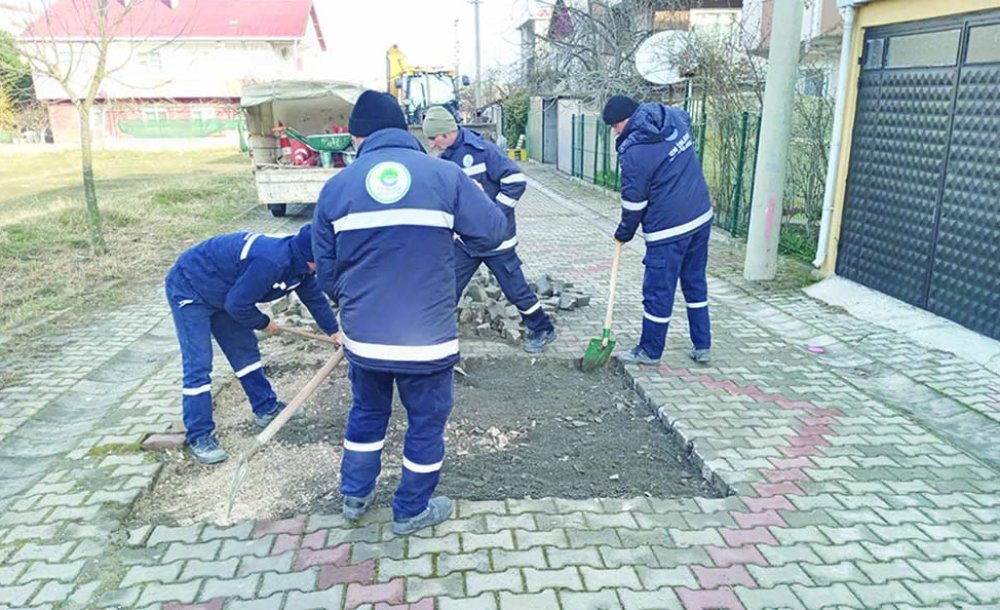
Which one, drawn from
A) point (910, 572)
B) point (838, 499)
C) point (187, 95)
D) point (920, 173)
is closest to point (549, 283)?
point (920, 173)

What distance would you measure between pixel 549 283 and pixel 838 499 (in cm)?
389

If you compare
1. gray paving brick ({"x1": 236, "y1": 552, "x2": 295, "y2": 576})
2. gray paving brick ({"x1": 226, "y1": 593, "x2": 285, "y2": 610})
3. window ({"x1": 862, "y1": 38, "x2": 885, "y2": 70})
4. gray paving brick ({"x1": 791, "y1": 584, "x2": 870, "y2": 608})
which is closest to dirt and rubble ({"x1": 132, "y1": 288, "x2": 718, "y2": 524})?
gray paving brick ({"x1": 236, "y1": 552, "x2": 295, "y2": 576})

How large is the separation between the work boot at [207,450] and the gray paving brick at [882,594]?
123 inches

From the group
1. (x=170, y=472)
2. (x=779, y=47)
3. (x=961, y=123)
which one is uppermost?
(x=779, y=47)

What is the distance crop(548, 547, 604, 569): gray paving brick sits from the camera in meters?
2.95

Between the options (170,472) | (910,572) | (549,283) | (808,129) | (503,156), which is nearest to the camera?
(910,572)

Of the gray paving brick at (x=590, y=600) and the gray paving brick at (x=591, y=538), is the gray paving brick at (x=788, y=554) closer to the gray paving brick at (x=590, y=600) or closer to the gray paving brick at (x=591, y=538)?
the gray paving brick at (x=591, y=538)

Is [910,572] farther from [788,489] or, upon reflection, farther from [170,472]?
[170,472]

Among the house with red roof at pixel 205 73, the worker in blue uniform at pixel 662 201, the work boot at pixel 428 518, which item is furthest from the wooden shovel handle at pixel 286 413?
the house with red roof at pixel 205 73

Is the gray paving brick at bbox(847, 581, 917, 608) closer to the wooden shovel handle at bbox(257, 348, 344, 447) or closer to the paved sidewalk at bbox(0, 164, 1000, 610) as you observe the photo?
the paved sidewalk at bbox(0, 164, 1000, 610)

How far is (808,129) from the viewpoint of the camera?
349 inches

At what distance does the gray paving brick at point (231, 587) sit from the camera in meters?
2.80

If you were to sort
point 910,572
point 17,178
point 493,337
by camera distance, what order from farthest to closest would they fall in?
point 17,178
point 493,337
point 910,572

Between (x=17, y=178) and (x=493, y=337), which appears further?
(x=17, y=178)
